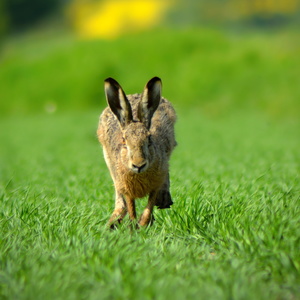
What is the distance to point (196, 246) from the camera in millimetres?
4293

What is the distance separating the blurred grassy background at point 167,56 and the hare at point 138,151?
51.3ft

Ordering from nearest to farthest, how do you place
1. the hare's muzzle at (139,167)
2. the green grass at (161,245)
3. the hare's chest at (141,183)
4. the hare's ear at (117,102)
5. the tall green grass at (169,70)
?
the green grass at (161,245)
the hare's muzzle at (139,167)
the hare's ear at (117,102)
the hare's chest at (141,183)
the tall green grass at (169,70)

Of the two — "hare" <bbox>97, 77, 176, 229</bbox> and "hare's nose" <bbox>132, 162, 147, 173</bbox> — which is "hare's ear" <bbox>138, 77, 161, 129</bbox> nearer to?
"hare" <bbox>97, 77, 176, 229</bbox>

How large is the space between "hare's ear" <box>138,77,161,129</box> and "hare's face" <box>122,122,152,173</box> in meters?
0.10

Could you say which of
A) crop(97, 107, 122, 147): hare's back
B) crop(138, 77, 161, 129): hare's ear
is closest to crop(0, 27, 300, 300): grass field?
crop(97, 107, 122, 147): hare's back

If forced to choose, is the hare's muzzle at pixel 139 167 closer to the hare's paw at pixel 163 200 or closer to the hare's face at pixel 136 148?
the hare's face at pixel 136 148

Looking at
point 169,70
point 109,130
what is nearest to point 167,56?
point 169,70

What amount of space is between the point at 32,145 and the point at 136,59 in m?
13.7

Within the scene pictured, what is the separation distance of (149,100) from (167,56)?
22.0 meters

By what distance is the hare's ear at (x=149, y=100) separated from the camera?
15.0 feet

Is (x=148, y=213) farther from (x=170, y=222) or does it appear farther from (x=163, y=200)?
(x=163, y=200)

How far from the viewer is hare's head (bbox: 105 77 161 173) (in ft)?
14.1

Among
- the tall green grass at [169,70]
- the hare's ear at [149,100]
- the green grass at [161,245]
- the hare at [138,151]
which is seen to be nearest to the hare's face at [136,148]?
the hare at [138,151]

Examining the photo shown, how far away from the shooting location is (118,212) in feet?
16.3
